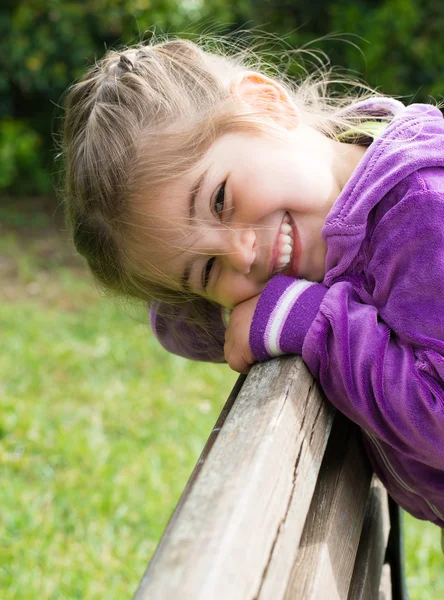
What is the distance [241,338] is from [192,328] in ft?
1.43

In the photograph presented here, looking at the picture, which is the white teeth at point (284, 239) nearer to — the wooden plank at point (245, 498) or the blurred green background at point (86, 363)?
the wooden plank at point (245, 498)

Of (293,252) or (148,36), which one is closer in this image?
(293,252)

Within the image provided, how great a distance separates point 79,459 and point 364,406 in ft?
7.96

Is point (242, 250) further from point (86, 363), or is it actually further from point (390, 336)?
point (86, 363)

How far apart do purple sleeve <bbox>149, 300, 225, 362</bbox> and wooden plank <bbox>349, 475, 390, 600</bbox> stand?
0.49 meters

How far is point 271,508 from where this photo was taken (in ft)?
2.89

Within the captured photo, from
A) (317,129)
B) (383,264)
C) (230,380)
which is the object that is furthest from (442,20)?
(383,264)

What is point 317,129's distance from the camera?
1.75 m

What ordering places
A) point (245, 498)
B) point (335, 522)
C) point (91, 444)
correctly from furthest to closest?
1. point (91, 444)
2. point (335, 522)
3. point (245, 498)

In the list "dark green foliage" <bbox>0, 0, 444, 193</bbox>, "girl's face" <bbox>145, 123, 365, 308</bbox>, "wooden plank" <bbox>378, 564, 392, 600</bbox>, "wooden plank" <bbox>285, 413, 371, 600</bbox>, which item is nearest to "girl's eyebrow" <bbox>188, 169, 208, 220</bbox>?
"girl's face" <bbox>145, 123, 365, 308</bbox>

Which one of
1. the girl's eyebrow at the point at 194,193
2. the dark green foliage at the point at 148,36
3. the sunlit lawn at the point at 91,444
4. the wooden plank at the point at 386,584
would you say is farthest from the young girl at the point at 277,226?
the dark green foliage at the point at 148,36

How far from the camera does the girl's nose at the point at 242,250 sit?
1509mm

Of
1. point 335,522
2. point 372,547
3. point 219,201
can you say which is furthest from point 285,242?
point 372,547

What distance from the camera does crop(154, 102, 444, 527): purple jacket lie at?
1270 millimetres
